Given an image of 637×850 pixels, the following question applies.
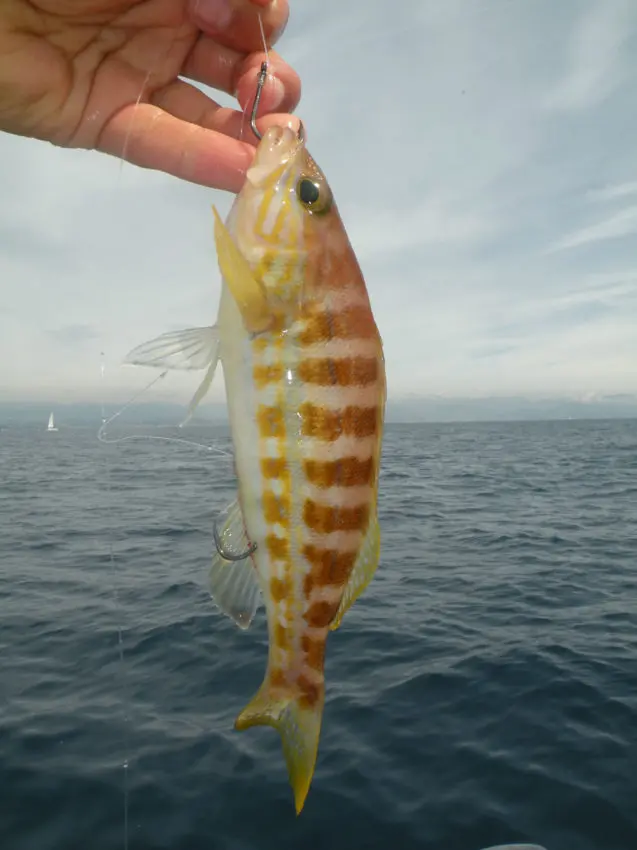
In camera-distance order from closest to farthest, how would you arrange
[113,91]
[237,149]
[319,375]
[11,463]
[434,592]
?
1. [319,375]
2. [237,149]
3. [113,91]
4. [434,592]
5. [11,463]

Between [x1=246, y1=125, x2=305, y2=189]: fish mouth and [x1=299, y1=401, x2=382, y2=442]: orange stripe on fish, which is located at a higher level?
[x1=246, y1=125, x2=305, y2=189]: fish mouth

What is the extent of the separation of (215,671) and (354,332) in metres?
8.56

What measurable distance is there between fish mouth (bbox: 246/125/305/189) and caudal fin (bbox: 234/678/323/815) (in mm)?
2324

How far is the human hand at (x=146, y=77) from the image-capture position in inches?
148

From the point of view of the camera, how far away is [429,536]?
19672mm

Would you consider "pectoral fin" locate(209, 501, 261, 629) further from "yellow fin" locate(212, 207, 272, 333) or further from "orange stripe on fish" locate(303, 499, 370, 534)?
"yellow fin" locate(212, 207, 272, 333)

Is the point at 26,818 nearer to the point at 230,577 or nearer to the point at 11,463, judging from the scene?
the point at 230,577

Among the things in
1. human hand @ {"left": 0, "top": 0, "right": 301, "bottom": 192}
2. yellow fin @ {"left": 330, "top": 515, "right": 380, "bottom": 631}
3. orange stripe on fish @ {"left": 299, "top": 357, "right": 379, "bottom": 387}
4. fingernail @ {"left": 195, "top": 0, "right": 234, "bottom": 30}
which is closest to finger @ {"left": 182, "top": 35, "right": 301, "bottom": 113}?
human hand @ {"left": 0, "top": 0, "right": 301, "bottom": 192}

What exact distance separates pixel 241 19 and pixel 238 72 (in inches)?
14.0

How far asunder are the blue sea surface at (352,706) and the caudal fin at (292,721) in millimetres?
4451

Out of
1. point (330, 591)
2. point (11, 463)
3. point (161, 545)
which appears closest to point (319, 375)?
point (330, 591)

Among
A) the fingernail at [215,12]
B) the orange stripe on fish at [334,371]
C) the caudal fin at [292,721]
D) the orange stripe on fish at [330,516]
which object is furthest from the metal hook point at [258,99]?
the caudal fin at [292,721]

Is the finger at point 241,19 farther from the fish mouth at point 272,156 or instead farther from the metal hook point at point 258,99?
the fish mouth at point 272,156

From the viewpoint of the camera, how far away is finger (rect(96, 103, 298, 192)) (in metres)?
3.65
